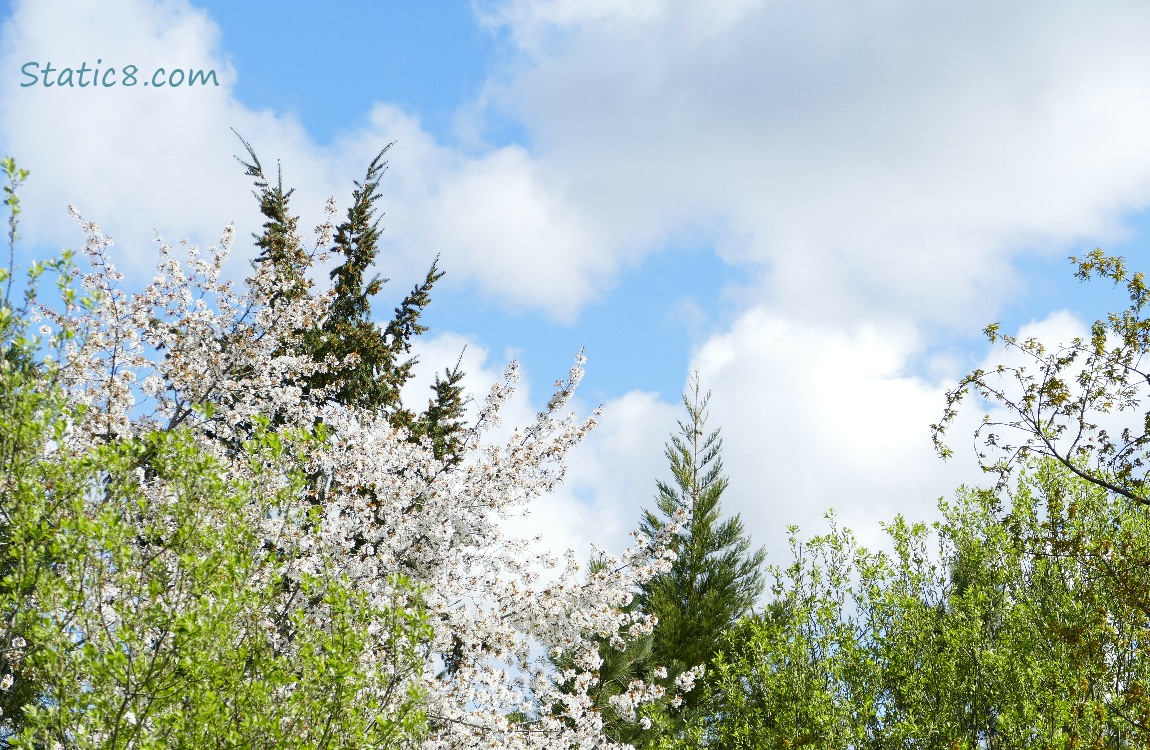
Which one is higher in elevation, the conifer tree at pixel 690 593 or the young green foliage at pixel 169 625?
the conifer tree at pixel 690 593

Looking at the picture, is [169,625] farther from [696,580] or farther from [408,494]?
[696,580]

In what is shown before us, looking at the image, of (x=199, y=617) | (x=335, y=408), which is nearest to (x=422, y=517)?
(x=335, y=408)

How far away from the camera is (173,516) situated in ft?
17.9

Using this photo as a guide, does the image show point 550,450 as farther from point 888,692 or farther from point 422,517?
point 888,692

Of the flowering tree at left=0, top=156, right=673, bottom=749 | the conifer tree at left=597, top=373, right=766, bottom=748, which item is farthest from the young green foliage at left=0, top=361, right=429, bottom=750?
the conifer tree at left=597, top=373, right=766, bottom=748

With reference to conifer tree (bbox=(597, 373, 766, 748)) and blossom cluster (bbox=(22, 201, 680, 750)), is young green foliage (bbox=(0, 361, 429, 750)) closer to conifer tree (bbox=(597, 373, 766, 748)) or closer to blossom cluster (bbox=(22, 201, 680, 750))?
blossom cluster (bbox=(22, 201, 680, 750))

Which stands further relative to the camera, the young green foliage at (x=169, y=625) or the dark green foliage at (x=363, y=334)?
the dark green foliage at (x=363, y=334)

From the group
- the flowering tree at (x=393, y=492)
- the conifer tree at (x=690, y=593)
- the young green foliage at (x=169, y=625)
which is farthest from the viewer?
the conifer tree at (x=690, y=593)

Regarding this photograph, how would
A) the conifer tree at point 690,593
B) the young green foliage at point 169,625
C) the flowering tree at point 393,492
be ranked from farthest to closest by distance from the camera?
the conifer tree at point 690,593, the flowering tree at point 393,492, the young green foliage at point 169,625

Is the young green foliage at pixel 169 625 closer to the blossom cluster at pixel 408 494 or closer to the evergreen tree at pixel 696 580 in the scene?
the blossom cluster at pixel 408 494

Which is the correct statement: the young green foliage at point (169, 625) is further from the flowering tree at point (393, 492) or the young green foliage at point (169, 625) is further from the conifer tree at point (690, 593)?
the conifer tree at point (690, 593)

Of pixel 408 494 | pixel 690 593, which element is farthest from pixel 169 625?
pixel 690 593

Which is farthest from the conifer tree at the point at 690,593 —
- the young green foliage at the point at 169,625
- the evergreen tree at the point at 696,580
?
the young green foliage at the point at 169,625

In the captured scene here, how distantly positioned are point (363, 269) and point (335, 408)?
561 centimetres
